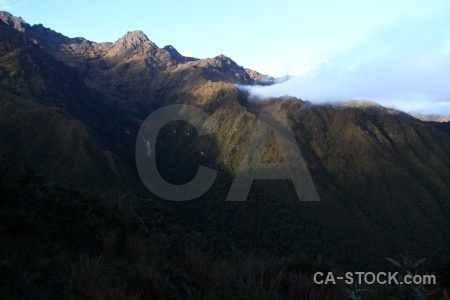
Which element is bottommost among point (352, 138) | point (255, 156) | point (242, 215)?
point (242, 215)

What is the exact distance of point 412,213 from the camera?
9100 cm

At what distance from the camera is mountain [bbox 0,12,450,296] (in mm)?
66500

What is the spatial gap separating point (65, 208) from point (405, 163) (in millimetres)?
127095

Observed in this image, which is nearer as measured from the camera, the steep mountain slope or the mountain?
the steep mountain slope

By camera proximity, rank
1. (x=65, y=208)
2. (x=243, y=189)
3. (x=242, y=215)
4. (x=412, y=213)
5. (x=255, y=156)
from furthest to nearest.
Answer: (x=255, y=156), (x=243, y=189), (x=412, y=213), (x=242, y=215), (x=65, y=208)

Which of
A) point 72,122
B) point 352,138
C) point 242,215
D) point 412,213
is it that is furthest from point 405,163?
point 72,122

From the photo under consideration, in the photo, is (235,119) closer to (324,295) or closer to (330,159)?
(330,159)

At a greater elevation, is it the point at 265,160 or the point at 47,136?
the point at 47,136

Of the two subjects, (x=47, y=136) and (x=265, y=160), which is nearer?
(x=47, y=136)

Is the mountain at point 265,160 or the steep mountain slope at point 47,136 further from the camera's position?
the mountain at point 265,160

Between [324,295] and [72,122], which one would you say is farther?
[72,122]

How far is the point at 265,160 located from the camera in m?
103

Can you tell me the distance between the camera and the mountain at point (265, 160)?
218 ft

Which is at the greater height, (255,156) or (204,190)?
(255,156)
